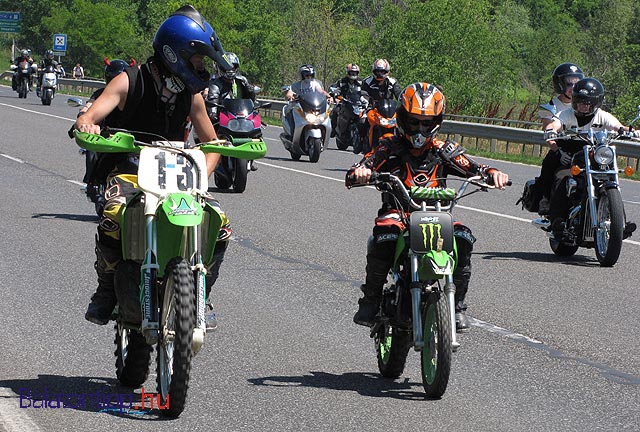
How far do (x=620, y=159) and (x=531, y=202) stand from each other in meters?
15.0

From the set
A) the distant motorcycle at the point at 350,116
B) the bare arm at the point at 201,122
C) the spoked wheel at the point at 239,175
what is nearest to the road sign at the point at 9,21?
the distant motorcycle at the point at 350,116

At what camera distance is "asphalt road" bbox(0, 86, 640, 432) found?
6.68 metres

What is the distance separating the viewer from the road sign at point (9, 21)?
86.7 metres

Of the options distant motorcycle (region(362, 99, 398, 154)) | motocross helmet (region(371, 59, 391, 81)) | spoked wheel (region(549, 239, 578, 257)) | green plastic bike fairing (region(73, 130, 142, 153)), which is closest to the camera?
green plastic bike fairing (region(73, 130, 142, 153))

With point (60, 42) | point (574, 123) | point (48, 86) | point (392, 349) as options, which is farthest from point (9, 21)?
point (392, 349)

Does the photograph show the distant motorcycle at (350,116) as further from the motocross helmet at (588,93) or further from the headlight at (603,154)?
the headlight at (603,154)

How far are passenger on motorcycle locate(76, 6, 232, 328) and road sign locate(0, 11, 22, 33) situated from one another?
8185 cm

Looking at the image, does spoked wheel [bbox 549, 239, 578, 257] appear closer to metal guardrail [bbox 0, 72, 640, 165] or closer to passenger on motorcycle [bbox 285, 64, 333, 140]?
metal guardrail [bbox 0, 72, 640, 165]

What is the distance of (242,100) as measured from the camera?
62.0 ft

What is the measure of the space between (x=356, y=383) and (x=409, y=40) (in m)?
58.8

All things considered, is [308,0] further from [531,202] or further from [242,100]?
[531,202]

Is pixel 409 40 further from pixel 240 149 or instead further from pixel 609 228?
pixel 240 149

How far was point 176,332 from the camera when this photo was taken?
6059 millimetres

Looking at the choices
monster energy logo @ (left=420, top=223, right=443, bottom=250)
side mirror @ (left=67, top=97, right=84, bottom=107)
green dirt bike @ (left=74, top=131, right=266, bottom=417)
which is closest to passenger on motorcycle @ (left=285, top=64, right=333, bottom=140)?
side mirror @ (left=67, top=97, right=84, bottom=107)
